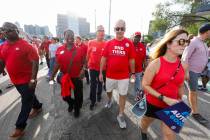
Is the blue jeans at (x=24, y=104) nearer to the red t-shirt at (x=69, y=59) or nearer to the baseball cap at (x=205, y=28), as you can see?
the red t-shirt at (x=69, y=59)

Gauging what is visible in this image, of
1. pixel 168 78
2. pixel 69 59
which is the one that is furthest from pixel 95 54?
pixel 168 78

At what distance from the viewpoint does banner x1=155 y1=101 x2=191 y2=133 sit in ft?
7.99

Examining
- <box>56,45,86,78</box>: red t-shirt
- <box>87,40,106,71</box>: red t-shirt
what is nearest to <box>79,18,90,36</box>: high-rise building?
<box>87,40,106,71</box>: red t-shirt

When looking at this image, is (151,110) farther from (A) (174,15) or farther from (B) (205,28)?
(A) (174,15)

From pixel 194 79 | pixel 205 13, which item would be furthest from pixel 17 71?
pixel 205 13

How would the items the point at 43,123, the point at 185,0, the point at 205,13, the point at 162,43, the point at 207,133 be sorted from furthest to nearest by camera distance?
the point at 185,0, the point at 205,13, the point at 43,123, the point at 207,133, the point at 162,43

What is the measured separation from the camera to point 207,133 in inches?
164

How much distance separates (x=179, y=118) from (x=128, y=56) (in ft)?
6.35

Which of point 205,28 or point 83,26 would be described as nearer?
point 205,28

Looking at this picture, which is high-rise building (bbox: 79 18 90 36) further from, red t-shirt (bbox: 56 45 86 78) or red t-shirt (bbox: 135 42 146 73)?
red t-shirt (bbox: 56 45 86 78)

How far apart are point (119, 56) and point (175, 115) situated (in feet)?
6.19

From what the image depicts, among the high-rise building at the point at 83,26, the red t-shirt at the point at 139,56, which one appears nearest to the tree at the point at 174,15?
the red t-shirt at the point at 139,56

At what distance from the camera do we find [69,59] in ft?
14.7

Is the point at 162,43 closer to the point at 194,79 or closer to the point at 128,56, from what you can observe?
the point at 128,56
